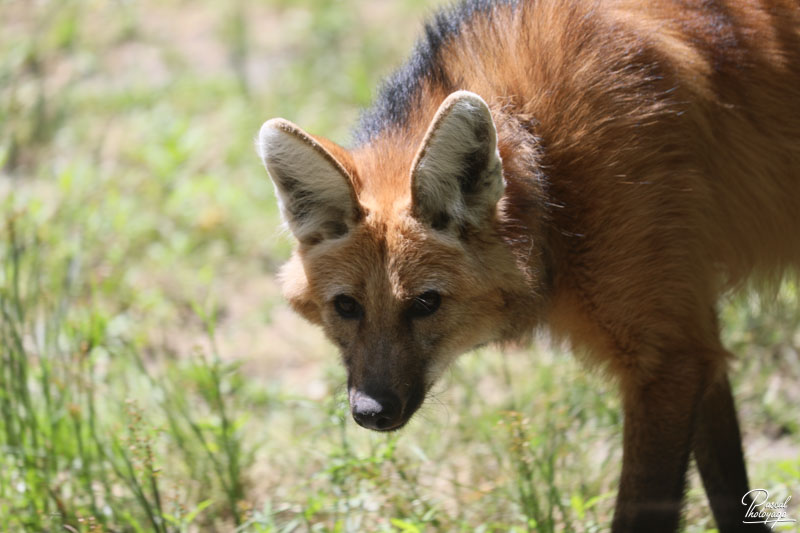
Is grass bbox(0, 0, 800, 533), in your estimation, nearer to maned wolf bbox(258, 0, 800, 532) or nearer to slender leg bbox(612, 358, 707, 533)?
slender leg bbox(612, 358, 707, 533)

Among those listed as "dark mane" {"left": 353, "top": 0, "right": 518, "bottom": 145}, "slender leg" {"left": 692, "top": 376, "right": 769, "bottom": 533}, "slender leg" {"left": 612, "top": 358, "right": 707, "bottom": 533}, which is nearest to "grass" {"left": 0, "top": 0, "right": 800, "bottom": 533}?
"slender leg" {"left": 692, "top": 376, "right": 769, "bottom": 533}

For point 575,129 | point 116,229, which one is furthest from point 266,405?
point 575,129

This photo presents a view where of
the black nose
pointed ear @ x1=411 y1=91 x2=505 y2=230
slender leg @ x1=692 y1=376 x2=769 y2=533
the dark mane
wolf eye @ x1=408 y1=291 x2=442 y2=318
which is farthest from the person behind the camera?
slender leg @ x1=692 y1=376 x2=769 y2=533

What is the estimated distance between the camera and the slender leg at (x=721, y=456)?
3385mm

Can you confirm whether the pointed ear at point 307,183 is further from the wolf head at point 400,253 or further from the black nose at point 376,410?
the black nose at point 376,410

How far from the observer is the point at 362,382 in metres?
2.87

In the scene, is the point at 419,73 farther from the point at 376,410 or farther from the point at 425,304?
the point at 376,410

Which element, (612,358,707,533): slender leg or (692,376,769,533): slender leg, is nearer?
(612,358,707,533): slender leg

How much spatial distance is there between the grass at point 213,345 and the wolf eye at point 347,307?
0.53m

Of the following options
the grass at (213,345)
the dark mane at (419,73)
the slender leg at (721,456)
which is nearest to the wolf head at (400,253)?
the dark mane at (419,73)

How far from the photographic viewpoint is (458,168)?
2.83 metres

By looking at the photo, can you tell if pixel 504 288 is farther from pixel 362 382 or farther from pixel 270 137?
A: pixel 270 137

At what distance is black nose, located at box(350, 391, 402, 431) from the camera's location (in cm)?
281

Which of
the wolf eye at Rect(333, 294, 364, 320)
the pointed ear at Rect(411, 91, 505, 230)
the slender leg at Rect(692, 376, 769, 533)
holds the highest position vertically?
the pointed ear at Rect(411, 91, 505, 230)
